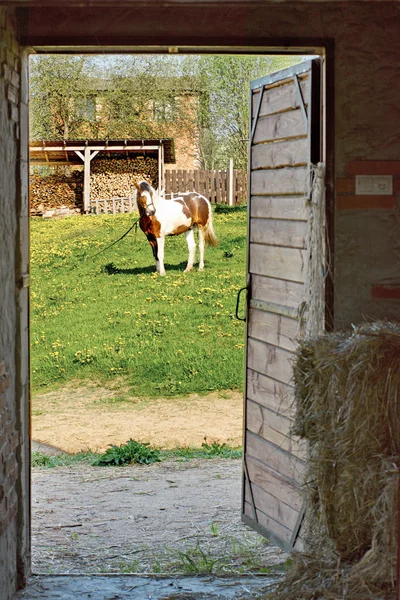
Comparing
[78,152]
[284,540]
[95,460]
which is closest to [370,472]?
[284,540]

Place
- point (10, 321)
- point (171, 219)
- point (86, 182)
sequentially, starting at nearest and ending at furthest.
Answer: point (10, 321)
point (171, 219)
point (86, 182)

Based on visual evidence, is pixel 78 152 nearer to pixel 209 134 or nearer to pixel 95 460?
pixel 209 134

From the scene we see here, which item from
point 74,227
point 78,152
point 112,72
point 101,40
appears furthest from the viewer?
point 112,72

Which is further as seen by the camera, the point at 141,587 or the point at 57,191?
the point at 57,191

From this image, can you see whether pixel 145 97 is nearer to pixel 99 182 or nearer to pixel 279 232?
pixel 99 182

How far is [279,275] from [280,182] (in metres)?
0.52

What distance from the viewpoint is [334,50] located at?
4.04 m

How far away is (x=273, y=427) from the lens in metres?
4.87

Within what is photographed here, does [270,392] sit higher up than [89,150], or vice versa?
[89,150]

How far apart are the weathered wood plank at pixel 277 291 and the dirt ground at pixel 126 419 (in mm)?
3233

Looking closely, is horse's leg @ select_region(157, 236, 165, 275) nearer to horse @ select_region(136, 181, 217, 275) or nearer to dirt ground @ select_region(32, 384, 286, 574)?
horse @ select_region(136, 181, 217, 275)

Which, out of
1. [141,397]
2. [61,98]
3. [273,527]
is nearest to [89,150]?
[61,98]

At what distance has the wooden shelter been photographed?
20.4 metres

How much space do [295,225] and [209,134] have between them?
21965 millimetres
